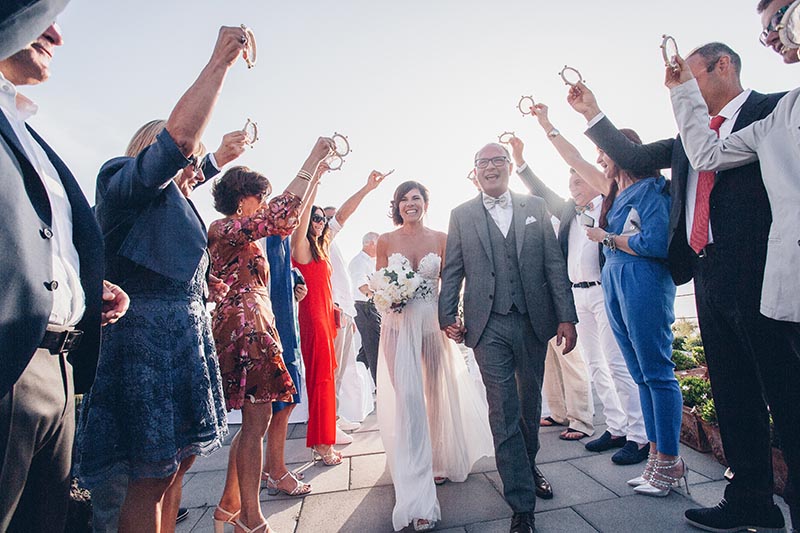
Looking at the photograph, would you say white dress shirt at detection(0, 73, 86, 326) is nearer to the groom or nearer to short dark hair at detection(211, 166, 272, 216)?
short dark hair at detection(211, 166, 272, 216)

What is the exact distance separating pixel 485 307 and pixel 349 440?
10.0 feet

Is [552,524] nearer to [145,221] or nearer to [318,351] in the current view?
[318,351]

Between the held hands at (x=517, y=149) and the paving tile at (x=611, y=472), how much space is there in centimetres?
304

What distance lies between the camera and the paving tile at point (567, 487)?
9.62ft

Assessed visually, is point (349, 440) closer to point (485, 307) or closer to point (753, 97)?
point (485, 307)

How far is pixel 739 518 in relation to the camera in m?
2.27

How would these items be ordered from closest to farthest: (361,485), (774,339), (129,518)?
(129,518) < (774,339) < (361,485)

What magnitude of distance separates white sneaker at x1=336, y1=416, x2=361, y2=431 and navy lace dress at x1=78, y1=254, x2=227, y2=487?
414 centimetres

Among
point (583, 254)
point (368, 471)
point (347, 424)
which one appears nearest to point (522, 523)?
point (368, 471)

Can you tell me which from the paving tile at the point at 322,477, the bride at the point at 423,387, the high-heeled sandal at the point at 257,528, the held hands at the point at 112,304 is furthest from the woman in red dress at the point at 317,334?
the held hands at the point at 112,304

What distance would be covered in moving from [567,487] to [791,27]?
3.20 meters

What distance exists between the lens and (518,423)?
2.74 m

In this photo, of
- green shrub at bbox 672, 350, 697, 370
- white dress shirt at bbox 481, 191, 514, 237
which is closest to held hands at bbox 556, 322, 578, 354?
white dress shirt at bbox 481, 191, 514, 237

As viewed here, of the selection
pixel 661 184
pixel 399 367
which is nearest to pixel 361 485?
pixel 399 367
